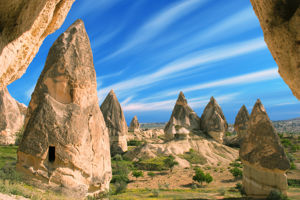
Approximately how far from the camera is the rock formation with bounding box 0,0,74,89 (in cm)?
231

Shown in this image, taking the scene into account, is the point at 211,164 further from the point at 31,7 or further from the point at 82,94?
the point at 31,7

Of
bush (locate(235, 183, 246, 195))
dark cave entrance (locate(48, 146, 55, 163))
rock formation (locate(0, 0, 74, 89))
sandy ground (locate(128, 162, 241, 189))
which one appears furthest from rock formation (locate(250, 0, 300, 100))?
sandy ground (locate(128, 162, 241, 189))

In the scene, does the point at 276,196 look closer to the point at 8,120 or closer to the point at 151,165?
the point at 151,165

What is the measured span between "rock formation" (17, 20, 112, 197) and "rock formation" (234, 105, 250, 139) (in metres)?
26.5

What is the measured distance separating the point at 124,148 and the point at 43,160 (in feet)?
53.5

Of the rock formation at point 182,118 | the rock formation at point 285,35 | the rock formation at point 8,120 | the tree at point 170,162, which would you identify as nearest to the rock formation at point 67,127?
the rock formation at point 285,35

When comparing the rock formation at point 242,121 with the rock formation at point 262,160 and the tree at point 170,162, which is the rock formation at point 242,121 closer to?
the tree at point 170,162

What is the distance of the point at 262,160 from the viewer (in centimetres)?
904

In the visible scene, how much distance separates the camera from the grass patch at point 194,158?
68.9 feet

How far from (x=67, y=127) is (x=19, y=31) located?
409cm

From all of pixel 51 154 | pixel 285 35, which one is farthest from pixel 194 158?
pixel 285 35

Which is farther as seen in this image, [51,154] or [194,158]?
[194,158]

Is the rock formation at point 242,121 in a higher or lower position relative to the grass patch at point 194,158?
higher

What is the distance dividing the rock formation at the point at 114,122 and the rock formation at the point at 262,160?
44.2 feet
